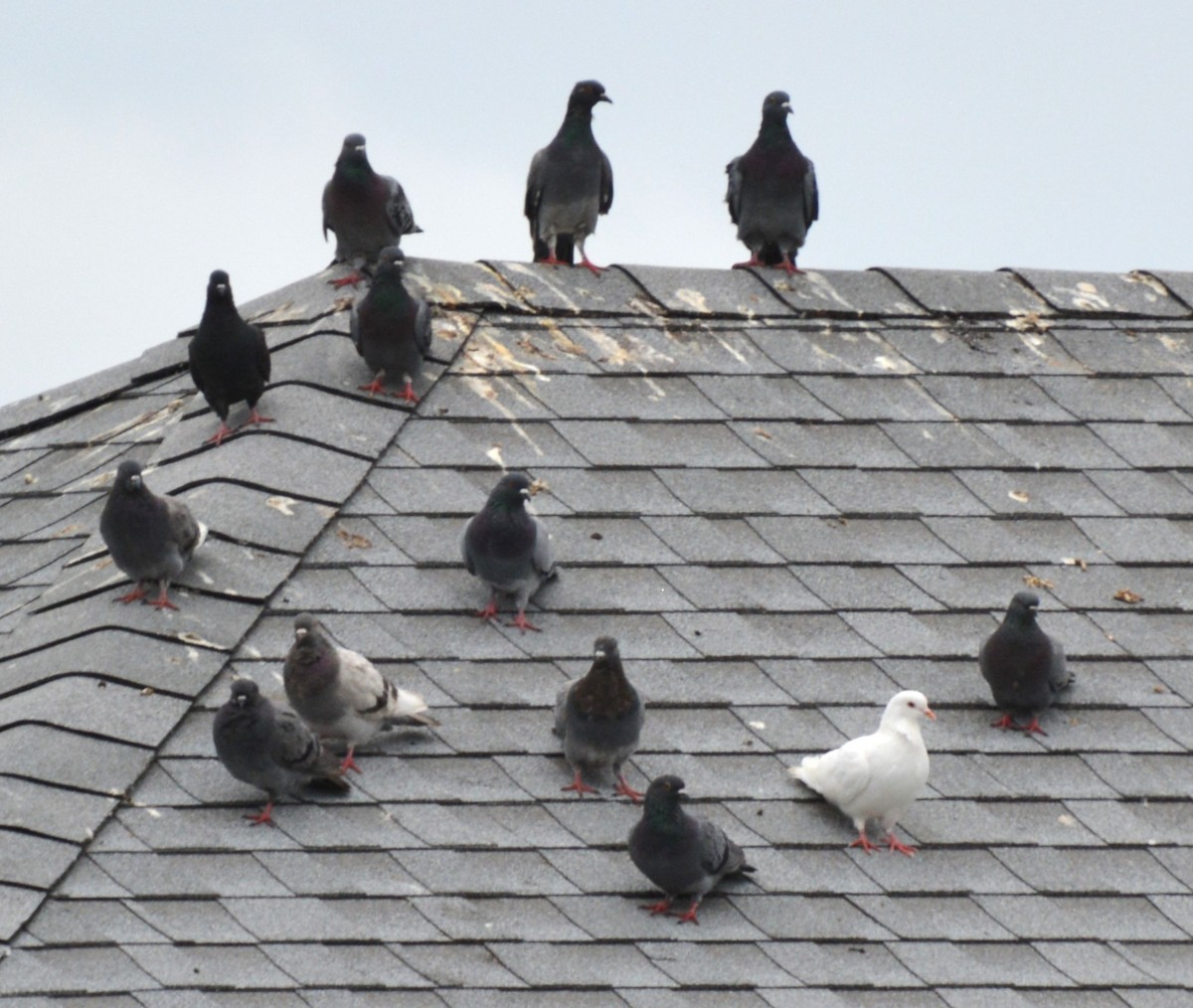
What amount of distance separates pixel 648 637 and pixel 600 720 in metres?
0.71

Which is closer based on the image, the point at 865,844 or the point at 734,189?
the point at 865,844

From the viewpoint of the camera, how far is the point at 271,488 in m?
7.07

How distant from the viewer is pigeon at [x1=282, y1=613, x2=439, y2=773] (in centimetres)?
606

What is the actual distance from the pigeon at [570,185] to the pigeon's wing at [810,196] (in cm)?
76

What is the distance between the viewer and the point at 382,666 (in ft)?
21.1

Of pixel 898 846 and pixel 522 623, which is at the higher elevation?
pixel 522 623

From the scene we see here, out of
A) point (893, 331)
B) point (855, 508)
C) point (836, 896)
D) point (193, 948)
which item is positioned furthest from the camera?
point (893, 331)

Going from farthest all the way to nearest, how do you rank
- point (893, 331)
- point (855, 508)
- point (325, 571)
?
point (893, 331) → point (855, 508) → point (325, 571)

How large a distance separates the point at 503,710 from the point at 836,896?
1.02 m

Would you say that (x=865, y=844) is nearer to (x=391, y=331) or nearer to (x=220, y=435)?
(x=391, y=331)

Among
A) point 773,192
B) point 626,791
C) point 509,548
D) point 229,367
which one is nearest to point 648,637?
point 509,548

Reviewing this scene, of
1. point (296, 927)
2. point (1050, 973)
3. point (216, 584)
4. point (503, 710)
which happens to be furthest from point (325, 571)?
point (1050, 973)

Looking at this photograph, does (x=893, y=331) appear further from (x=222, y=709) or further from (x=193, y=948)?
(x=193, y=948)

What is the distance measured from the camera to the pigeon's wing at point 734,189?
950 centimetres
